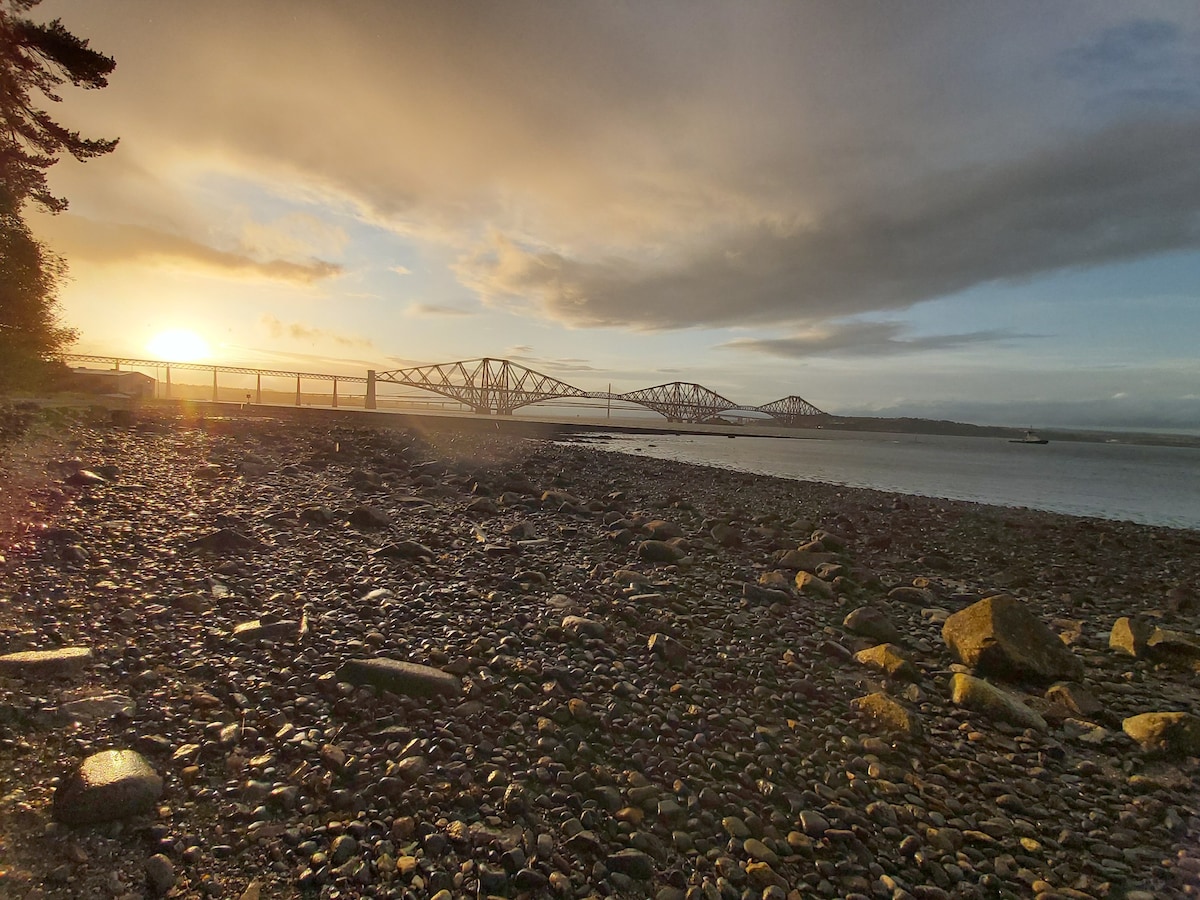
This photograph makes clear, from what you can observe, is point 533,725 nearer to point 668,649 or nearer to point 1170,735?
point 668,649

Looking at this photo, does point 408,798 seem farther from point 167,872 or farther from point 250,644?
point 250,644

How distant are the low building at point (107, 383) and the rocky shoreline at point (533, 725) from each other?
5252cm

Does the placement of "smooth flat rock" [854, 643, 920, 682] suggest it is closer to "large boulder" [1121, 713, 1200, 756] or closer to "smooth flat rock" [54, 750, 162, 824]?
"large boulder" [1121, 713, 1200, 756]

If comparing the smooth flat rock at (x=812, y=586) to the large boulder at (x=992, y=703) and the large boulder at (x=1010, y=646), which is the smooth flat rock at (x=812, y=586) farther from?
the large boulder at (x=992, y=703)

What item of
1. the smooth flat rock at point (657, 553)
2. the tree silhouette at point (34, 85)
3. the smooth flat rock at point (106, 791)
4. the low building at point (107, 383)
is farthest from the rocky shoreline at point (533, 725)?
the low building at point (107, 383)

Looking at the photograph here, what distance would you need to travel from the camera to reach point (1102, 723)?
5.36m

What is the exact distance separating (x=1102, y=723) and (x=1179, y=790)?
104 cm

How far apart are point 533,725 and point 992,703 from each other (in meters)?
4.44

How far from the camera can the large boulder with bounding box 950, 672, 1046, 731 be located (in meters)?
5.20

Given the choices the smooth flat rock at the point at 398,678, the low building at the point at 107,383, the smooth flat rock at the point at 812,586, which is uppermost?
the low building at the point at 107,383

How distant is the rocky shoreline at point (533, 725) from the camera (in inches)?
121

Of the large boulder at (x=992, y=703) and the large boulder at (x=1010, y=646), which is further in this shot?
the large boulder at (x=1010, y=646)

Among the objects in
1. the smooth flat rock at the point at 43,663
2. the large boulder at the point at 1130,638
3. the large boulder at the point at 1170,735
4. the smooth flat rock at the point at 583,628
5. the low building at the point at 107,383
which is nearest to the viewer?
the smooth flat rock at the point at 43,663

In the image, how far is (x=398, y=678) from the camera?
181 inches
